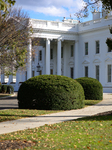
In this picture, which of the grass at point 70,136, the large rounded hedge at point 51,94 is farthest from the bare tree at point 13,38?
the grass at point 70,136

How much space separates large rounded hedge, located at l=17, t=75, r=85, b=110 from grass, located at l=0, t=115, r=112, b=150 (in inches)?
203

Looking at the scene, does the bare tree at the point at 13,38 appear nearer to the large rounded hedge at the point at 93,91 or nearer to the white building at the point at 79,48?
the large rounded hedge at the point at 93,91

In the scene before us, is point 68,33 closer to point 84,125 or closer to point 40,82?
point 40,82

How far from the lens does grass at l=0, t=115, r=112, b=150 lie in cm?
685

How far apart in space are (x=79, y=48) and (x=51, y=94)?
30870 millimetres

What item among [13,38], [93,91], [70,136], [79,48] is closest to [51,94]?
[70,136]

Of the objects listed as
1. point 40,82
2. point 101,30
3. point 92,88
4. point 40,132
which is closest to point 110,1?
point 40,82

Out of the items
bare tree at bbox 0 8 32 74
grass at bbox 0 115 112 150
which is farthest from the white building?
grass at bbox 0 115 112 150

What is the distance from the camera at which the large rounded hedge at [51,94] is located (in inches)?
603

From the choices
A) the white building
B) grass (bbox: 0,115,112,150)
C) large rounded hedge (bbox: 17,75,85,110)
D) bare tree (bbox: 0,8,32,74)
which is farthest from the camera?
the white building

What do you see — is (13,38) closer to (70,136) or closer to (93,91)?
(93,91)

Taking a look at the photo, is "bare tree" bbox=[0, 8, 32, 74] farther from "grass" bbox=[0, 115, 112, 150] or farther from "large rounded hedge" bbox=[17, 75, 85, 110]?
"grass" bbox=[0, 115, 112, 150]

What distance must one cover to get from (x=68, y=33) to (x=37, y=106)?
1201 inches

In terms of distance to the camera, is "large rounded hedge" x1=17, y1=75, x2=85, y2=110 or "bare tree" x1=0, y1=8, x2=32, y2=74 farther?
"bare tree" x1=0, y1=8, x2=32, y2=74
